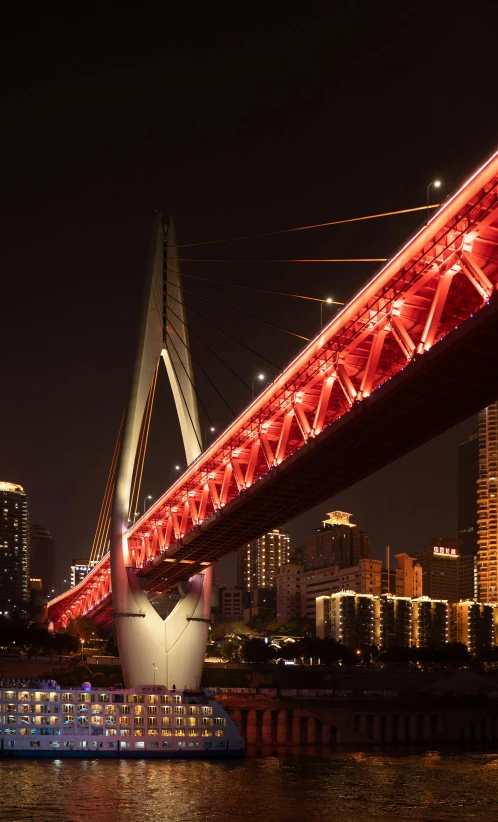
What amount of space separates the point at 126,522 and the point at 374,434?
2877 centimetres

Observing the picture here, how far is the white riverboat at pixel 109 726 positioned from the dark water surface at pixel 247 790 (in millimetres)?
1797

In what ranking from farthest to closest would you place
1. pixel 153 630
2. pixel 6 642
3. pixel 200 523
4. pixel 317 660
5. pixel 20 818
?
1. pixel 317 660
2. pixel 6 642
3. pixel 153 630
4. pixel 200 523
5. pixel 20 818

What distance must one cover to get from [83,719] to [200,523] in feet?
39.9

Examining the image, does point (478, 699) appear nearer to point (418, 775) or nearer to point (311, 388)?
point (418, 775)

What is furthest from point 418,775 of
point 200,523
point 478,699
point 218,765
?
point 478,699

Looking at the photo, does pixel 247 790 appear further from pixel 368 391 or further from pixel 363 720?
pixel 363 720

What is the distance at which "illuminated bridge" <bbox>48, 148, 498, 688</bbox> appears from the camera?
102 ft

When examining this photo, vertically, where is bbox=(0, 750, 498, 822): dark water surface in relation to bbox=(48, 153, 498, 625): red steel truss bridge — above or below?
below

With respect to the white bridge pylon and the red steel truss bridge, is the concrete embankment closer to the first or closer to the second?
the white bridge pylon

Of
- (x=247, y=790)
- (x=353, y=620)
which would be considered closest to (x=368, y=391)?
(x=247, y=790)

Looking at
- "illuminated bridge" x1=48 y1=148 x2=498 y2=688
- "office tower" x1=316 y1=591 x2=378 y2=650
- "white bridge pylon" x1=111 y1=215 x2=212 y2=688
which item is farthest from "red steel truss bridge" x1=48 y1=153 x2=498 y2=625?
"office tower" x1=316 y1=591 x2=378 y2=650

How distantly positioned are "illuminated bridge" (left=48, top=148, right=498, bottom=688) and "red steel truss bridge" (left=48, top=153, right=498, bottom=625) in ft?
0.18

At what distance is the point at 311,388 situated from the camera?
142 feet

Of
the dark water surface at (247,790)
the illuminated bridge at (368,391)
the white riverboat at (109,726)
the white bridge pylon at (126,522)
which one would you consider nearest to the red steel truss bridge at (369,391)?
the illuminated bridge at (368,391)
